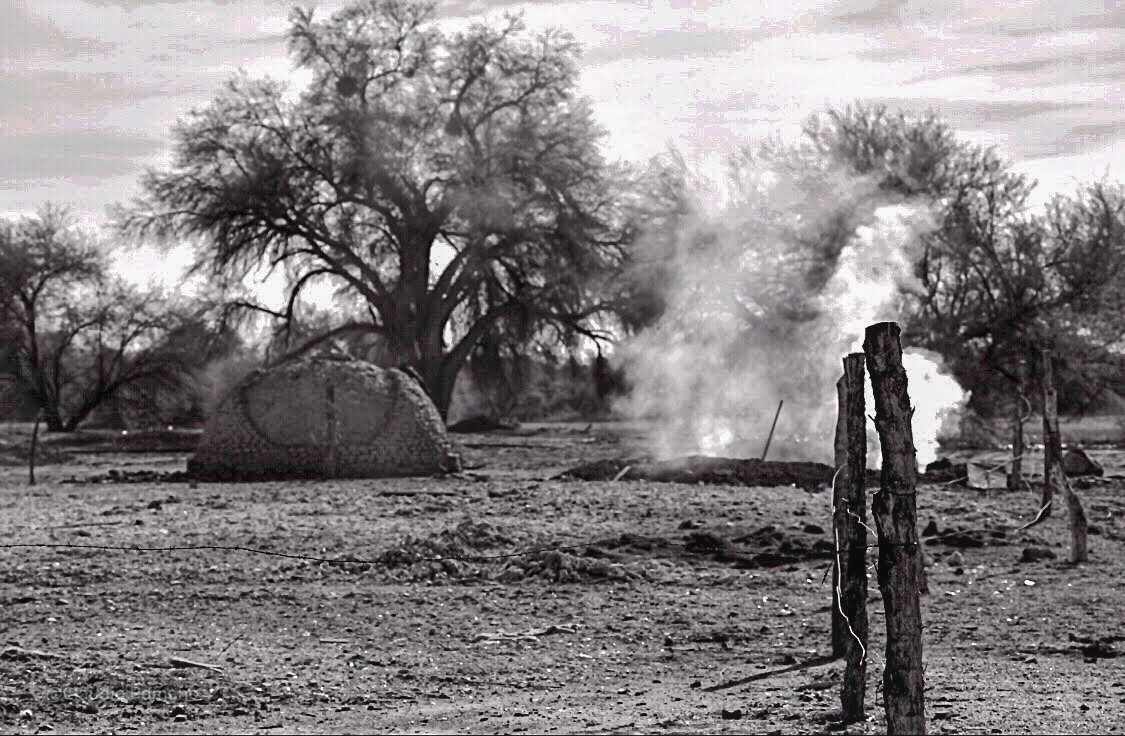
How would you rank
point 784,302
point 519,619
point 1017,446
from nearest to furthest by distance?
point 519,619, point 1017,446, point 784,302

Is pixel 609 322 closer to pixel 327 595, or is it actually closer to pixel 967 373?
pixel 967 373

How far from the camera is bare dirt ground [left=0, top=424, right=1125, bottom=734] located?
27.2 feet

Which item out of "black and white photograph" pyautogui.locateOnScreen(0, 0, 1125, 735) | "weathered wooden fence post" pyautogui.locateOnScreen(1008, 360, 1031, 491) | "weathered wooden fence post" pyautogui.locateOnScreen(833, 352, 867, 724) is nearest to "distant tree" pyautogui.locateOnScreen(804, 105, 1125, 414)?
"black and white photograph" pyautogui.locateOnScreen(0, 0, 1125, 735)

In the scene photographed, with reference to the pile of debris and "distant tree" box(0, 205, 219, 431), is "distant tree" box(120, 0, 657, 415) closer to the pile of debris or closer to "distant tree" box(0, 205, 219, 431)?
"distant tree" box(0, 205, 219, 431)

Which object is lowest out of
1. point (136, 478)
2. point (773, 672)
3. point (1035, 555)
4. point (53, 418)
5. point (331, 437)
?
point (773, 672)

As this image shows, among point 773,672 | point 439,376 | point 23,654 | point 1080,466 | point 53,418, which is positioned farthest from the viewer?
point 439,376

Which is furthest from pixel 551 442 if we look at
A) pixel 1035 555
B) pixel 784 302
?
pixel 1035 555

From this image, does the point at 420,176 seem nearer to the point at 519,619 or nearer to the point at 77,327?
the point at 77,327

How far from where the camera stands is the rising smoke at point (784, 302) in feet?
103

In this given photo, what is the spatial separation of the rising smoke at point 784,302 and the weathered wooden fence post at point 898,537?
21.4m

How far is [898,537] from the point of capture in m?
6.79

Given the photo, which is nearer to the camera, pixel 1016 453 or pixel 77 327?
pixel 1016 453

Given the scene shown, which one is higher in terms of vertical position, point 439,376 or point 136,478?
point 439,376

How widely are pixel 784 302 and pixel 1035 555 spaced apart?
19756 millimetres
